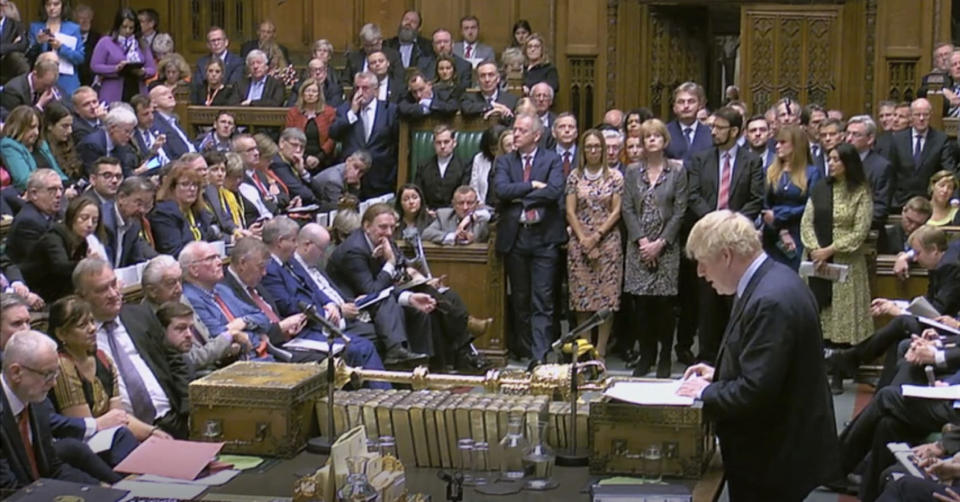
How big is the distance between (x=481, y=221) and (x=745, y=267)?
5066 mm

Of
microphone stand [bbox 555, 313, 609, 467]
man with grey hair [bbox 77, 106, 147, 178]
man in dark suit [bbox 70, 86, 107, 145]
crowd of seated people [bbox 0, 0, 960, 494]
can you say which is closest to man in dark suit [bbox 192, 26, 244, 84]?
crowd of seated people [bbox 0, 0, 960, 494]

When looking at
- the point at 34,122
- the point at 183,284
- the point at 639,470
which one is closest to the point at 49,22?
the point at 34,122

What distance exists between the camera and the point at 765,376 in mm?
→ 4180

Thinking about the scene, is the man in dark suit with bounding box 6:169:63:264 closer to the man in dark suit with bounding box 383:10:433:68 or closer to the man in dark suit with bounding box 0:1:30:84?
the man in dark suit with bounding box 0:1:30:84

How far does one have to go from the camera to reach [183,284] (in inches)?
262

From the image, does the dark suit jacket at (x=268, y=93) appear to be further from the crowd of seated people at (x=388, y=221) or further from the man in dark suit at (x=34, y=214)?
the man in dark suit at (x=34, y=214)

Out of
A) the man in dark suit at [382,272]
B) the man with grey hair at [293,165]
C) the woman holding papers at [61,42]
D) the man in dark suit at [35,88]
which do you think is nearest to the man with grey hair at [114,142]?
the man in dark suit at [35,88]

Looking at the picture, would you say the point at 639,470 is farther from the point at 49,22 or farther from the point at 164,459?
the point at 49,22

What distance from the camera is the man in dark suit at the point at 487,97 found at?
10578 millimetres

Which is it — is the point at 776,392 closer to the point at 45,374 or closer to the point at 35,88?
the point at 45,374

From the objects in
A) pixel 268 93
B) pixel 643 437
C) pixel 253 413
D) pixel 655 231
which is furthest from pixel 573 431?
pixel 268 93

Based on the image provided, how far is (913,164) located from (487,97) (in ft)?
9.98

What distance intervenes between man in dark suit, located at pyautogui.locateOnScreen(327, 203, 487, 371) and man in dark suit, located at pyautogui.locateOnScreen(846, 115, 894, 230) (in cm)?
268

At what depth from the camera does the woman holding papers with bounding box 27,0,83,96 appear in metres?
11.6
